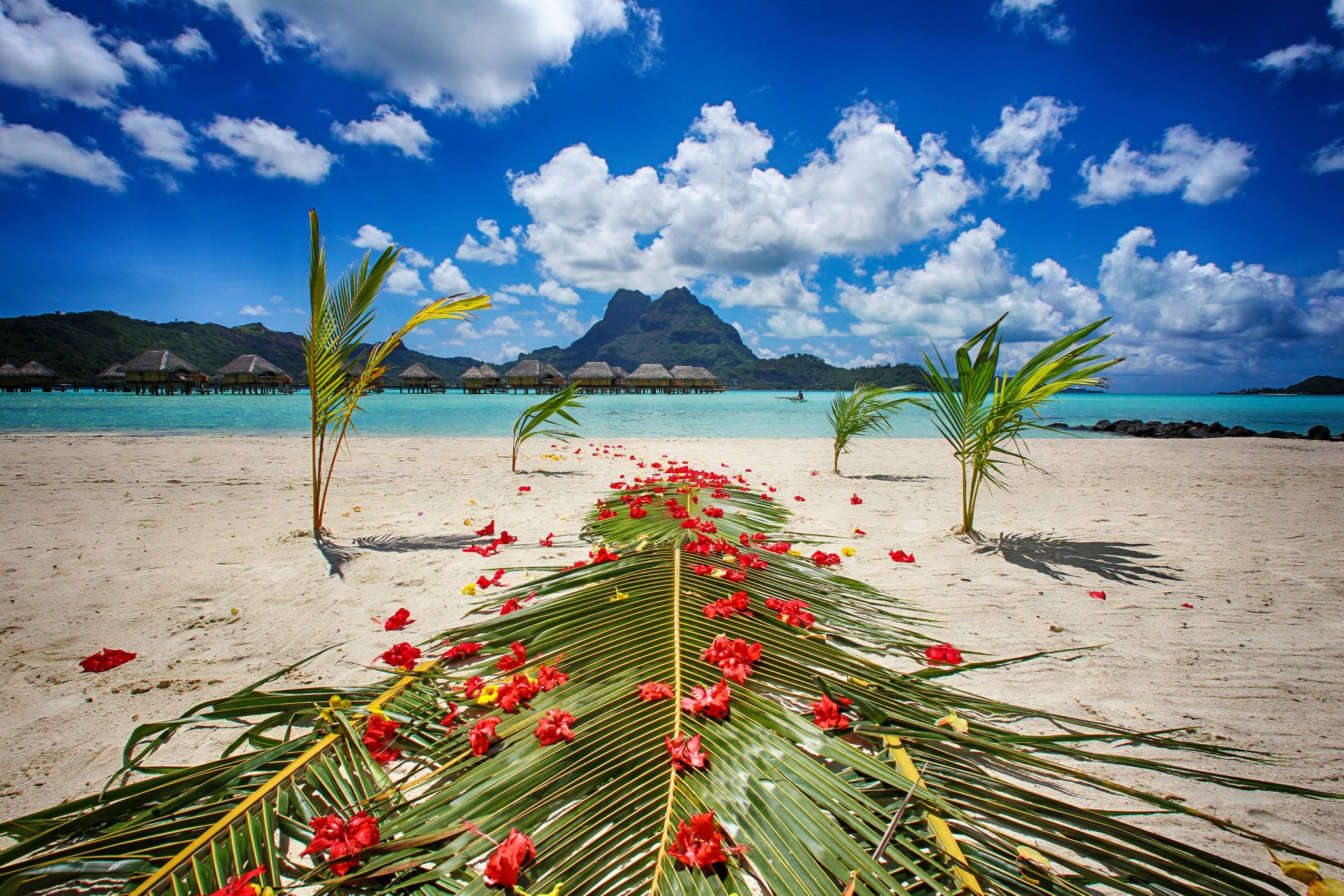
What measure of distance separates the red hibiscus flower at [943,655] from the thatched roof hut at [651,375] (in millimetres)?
57661

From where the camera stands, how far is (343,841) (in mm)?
985

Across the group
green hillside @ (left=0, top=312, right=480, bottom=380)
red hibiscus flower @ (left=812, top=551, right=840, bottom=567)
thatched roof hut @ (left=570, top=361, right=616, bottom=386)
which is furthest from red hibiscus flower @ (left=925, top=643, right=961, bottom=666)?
thatched roof hut @ (left=570, top=361, right=616, bottom=386)

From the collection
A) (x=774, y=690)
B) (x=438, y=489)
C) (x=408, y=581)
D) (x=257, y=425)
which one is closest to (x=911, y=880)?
(x=774, y=690)

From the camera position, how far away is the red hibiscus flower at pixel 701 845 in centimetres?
87

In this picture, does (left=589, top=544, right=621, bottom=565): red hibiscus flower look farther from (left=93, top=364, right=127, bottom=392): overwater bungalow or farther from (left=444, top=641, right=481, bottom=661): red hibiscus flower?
(left=93, top=364, right=127, bottom=392): overwater bungalow

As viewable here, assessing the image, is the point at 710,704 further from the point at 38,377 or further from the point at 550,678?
the point at 38,377

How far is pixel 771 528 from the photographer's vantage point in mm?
3197

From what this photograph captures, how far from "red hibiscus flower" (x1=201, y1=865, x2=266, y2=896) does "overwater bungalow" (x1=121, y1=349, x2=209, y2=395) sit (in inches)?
2149

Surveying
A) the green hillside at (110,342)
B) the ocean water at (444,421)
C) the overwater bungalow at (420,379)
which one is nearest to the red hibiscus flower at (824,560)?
the ocean water at (444,421)

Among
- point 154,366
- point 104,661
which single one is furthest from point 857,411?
point 154,366

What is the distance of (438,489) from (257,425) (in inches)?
608

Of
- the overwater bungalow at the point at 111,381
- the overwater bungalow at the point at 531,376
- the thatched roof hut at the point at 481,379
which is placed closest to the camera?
the overwater bungalow at the point at 111,381

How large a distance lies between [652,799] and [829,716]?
56cm

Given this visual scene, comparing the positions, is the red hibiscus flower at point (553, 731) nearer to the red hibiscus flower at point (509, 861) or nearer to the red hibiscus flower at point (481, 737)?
the red hibiscus flower at point (481, 737)
